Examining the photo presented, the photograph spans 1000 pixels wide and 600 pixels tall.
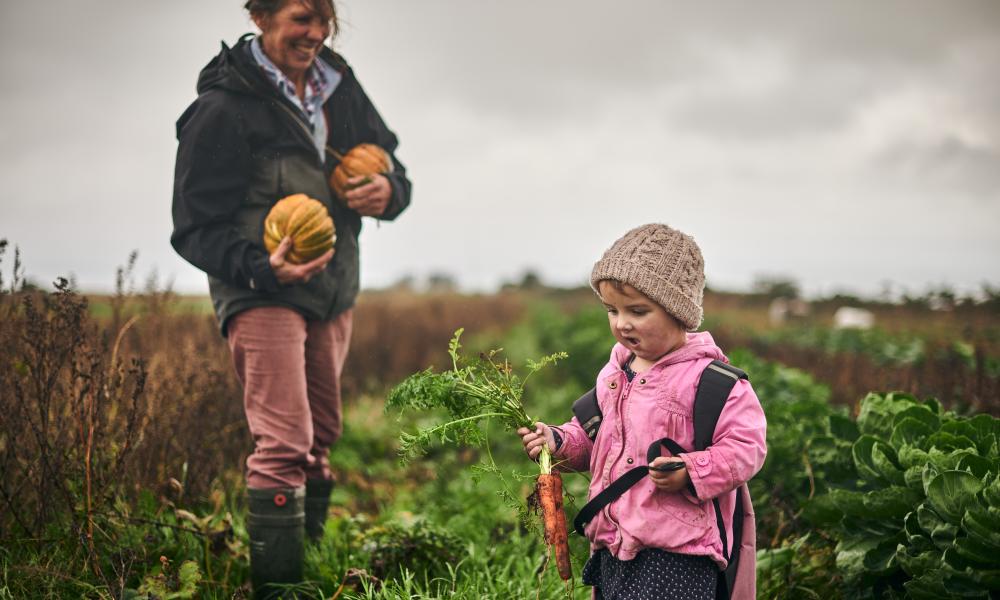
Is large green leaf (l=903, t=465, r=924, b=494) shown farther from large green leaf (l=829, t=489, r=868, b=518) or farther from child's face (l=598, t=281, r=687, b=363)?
child's face (l=598, t=281, r=687, b=363)

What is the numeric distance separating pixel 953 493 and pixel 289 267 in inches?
102

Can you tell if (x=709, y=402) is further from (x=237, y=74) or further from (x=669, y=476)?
(x=237, y=74)

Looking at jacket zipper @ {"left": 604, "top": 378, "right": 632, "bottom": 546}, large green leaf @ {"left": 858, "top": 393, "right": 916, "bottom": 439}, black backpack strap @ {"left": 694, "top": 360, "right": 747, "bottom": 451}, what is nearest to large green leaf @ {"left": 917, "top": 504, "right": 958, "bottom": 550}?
large green leaf @ {"left": 858, "top": 393, "right": 916, "bottom": 439}

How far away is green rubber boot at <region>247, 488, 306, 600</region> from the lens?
3115 mm

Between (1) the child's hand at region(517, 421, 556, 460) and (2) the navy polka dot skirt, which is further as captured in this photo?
(1) the child's hand at region(517, 421, 556, 460)

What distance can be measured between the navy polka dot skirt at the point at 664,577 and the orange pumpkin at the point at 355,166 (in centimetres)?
205

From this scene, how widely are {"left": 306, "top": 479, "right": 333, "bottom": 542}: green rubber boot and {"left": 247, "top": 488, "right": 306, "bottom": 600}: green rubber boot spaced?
0.53 metres

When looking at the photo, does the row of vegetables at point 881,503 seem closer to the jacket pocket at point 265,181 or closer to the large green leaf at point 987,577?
the large green leaf at point 987,577

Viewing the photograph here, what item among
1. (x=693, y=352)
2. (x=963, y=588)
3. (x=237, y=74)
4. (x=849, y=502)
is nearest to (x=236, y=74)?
(x=237, y=74)

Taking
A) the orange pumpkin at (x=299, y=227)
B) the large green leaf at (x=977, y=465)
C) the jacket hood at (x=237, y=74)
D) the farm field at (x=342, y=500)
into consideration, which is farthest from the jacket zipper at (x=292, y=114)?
the large green leaf at (x=977, y=465)

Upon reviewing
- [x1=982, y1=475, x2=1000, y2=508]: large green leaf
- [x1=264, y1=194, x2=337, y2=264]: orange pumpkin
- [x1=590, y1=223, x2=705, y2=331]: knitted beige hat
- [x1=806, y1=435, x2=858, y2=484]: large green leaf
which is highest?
[x1=264, y1=194, x2=337, y2=264]: orange pumpkin

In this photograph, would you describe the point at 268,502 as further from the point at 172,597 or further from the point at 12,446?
the point at 12,446

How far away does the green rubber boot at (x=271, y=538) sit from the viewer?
3.12 metres

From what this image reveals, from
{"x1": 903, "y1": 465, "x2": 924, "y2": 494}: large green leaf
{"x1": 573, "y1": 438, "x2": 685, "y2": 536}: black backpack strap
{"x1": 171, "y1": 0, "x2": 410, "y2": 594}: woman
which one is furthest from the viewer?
{"x1": 171, "y1": 0, "x2": 410, "y2": 594}: woman
